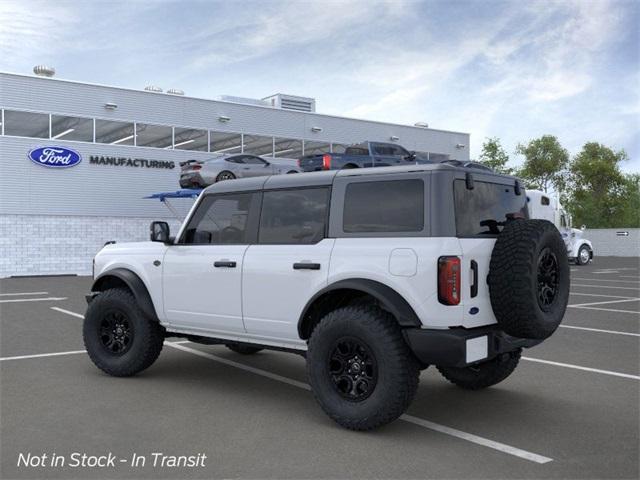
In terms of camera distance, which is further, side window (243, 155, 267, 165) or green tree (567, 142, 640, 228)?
green tree (567, 142, 640, 228)

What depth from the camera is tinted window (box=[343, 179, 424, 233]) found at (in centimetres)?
499

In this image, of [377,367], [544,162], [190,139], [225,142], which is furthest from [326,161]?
[544,162]

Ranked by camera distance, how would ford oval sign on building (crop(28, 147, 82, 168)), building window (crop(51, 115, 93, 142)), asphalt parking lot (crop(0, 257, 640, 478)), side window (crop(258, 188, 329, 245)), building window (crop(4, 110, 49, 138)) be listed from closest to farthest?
asphalt parking lot (crop(0, 257, 640, 478))
side window (crop(258, 188, 329, 245))
building window (crop(4, 110, 49, 138))
ford oval sign on building (crop(28, 147, 82, 168))
building window (crop(51, 115, 93, 142))

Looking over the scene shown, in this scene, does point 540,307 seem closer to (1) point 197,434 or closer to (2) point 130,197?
(1) point 197,434

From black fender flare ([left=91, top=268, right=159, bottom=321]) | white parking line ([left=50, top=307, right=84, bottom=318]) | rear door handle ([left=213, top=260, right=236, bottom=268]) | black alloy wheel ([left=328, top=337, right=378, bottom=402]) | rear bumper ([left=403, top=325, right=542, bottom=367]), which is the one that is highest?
rear door handle ([left=213, top=260, right=236, bottom=268])

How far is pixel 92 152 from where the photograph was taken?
2808 centimetres

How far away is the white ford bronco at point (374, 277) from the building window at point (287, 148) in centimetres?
2714

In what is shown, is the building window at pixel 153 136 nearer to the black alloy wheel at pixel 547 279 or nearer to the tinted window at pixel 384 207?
the tinted window at pixel 384 207

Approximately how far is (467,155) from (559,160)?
2790 centimetres

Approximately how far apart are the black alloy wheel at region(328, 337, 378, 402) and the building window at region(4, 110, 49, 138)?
2512 centimetres

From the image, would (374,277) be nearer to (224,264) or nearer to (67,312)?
(224,264)

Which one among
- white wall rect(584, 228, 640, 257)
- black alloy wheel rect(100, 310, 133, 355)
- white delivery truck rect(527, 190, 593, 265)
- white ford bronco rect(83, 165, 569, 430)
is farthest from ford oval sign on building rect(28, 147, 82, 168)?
white wall rect(584, 228, 640, 257)

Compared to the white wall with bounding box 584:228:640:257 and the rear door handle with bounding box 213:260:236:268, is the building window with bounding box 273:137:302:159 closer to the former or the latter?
the white wall with bounding box 584:228:640:257

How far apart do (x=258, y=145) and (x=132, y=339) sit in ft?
87.0
